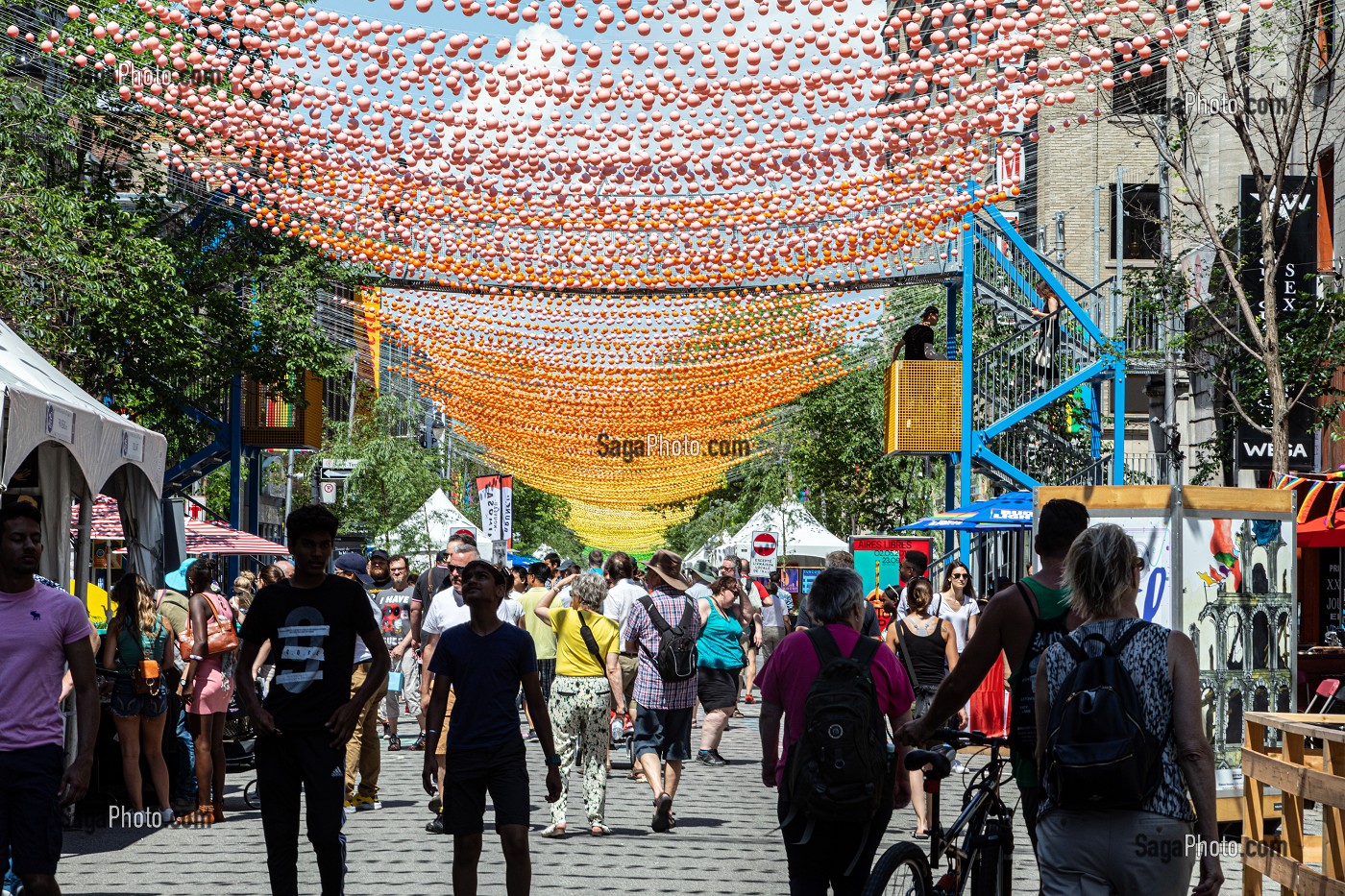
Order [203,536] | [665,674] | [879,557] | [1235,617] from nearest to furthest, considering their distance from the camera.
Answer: [1235,617] < [665,674] < [879,557] < [203,536]

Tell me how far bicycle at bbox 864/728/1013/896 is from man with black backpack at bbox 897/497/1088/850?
0.20m

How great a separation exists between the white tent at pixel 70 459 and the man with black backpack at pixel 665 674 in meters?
3.62

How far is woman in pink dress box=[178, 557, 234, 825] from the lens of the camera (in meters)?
12.5

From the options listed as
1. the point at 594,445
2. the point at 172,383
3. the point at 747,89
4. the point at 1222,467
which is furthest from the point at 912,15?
the point at 594,445

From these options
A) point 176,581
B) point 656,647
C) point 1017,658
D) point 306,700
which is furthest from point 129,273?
point 1017,658

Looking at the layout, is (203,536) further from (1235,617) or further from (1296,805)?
(1296,805)

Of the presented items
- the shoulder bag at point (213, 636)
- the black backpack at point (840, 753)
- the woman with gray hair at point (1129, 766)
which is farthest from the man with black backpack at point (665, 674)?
the woman with gray hair at point (1129, 766)

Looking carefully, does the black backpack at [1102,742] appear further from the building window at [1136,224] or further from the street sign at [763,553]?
the building window at [1136,224]

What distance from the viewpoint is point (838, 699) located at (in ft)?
21.5

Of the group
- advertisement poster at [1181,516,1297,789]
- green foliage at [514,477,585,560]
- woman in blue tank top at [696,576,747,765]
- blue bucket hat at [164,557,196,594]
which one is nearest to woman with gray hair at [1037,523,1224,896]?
advertisement poster at [1181,516,1297,789]

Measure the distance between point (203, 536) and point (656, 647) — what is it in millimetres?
19405

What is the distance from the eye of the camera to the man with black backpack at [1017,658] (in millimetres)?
6262

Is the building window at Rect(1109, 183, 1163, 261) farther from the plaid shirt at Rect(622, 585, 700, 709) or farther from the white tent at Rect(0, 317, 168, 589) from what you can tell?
the white tent at Rect(0, 317, 168, 589)

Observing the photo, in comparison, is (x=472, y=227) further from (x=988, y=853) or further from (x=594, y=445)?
(x=594, y=445)
